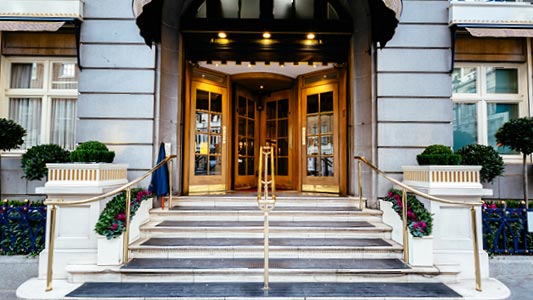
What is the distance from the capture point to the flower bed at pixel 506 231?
507 cm

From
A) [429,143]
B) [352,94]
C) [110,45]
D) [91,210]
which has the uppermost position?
[110,45]

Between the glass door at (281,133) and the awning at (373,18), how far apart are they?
3.64 meters

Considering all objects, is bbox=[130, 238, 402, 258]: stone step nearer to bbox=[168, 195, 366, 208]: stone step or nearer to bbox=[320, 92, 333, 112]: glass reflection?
bbox=[168, 195, 366, 208]: stone step

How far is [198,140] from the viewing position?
754 cm

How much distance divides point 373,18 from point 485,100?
10.5ft

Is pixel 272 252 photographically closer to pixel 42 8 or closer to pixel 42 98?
pixel 42 98

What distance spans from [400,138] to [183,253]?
14.3 ft

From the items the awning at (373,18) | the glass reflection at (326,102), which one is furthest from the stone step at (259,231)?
the glass reflection at (326,102)

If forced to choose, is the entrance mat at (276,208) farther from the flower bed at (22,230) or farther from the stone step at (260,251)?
the flower bed at (22,230)

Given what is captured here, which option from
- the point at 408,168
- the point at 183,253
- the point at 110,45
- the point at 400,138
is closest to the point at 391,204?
the point at 408,168

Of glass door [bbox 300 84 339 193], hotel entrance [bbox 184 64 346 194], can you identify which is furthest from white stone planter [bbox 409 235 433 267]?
glass door [bbox 300 84 339 193]

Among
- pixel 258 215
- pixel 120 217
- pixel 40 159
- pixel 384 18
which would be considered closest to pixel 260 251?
pixel 258 215

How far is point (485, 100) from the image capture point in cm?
692

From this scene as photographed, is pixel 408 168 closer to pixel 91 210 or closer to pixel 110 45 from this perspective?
pixel 91 210
